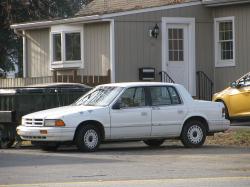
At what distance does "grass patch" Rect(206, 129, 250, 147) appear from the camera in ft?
66.0

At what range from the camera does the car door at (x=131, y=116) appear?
59.4 feet

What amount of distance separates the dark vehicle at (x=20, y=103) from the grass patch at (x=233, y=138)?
3964 mm

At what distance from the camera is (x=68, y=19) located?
27641mm

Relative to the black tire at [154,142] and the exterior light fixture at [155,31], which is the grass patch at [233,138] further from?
the exterior light fixture at [155,31]

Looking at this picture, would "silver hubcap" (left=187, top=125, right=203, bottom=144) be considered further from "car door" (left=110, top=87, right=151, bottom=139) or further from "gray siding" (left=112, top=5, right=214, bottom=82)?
"gray siding" (left=112, top=5, right=214, bottom=82)

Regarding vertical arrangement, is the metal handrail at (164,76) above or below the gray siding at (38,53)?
below

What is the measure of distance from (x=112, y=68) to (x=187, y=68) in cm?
300

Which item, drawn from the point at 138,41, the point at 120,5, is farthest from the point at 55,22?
the point at 138,41

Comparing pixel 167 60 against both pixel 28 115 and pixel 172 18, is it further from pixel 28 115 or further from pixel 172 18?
pixel 28 115

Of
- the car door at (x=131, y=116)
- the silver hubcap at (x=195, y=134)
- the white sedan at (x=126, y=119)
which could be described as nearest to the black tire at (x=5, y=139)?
the white sedan at (x=126, y=119)

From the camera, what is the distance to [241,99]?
2302 cm

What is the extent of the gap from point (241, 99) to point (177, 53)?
200 inches

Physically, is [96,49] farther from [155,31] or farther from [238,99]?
[238,99]

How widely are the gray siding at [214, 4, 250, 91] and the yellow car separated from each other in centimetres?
358
